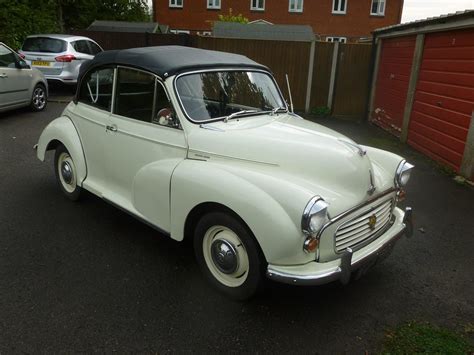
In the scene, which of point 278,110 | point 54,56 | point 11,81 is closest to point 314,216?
point 278,110

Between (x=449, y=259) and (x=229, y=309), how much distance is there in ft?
7.70

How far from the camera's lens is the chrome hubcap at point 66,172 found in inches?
188

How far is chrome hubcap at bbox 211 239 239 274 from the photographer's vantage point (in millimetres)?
3021

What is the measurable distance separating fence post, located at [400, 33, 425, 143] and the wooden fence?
299 cm

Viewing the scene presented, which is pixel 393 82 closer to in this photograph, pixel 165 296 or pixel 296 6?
pixel 165 296

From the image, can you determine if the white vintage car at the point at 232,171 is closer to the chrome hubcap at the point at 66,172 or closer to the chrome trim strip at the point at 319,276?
the chrome trim strip at the point at 319,276

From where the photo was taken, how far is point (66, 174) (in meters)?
4.85

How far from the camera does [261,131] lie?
3445 mm

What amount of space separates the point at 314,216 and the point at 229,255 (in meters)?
0.78

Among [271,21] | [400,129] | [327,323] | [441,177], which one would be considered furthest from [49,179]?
[271,21]

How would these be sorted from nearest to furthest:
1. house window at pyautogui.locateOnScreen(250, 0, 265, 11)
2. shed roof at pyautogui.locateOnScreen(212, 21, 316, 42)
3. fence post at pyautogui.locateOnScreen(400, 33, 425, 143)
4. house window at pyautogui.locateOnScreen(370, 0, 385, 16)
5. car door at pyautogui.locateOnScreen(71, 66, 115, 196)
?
car door at pyautogui.locateOnScreen(71, 66, 115, 196)
fence post at pyautogui.locateOnScreen(400, 33, 425, 143)
shed roof at pyautogui.locateOnScreen(212, 21, 316, 42)
house window at pyautogui.locateOnScreen(250, 0, 265, 11)
house window at pyautogui.locateOnScreen(370, 0, 385, 16)

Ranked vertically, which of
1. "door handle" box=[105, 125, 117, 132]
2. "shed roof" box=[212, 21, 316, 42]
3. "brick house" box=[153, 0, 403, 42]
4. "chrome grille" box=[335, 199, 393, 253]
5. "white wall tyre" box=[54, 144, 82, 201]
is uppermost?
"brick house" box=[153, 0, 403, 42]

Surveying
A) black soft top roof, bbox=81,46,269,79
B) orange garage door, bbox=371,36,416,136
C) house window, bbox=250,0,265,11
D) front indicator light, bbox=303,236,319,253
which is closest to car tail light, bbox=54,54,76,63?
black soft top roof, bbox=81,46,269,79

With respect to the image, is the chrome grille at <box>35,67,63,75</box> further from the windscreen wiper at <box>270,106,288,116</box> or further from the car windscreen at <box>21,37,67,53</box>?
the windscreen wiper at <box>270,106,288,116</box>
